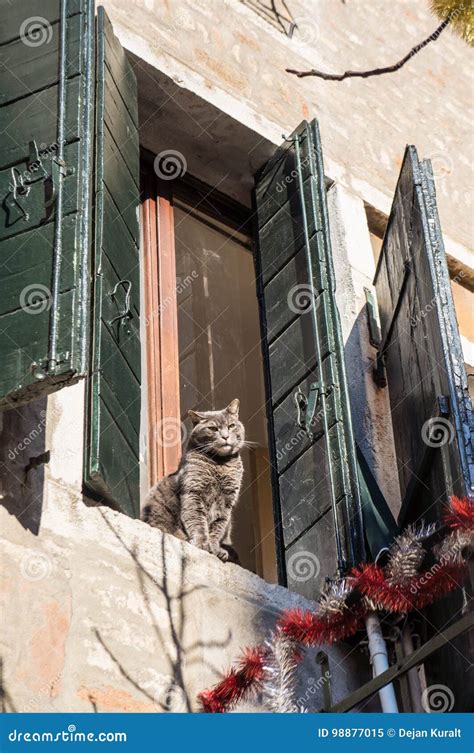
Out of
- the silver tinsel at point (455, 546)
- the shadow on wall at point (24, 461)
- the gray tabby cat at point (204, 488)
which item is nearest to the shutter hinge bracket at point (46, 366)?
the shadow on wall at point (24, 461)

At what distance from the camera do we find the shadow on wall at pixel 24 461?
16.5ft

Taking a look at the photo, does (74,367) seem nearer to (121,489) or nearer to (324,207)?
(121,489)

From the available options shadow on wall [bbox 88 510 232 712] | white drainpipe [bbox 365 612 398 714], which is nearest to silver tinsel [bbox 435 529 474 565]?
white drainpipe [bbox 365 612 398 714]

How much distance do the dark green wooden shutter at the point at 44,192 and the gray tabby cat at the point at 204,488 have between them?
1195 millimetres

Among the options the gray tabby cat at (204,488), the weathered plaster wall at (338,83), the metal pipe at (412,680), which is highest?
the weathered plaster wall at (338,83)

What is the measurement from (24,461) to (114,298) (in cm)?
77

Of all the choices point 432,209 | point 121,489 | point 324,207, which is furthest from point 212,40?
point 121,489

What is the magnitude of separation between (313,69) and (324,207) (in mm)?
1583

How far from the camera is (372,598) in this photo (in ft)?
17.0

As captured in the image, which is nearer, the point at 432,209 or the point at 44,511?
the point at 44,511

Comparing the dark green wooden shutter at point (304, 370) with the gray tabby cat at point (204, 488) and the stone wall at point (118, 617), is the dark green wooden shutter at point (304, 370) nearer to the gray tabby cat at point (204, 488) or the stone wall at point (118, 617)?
the gray tabby cat at point (204, 488)

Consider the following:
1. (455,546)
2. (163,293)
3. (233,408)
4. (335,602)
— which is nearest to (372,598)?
(335,602)

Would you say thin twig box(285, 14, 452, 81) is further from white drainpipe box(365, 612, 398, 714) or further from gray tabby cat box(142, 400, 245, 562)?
white drainpipe box(365, 612, 398, 714)

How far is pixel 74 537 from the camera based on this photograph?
5.12 metres
